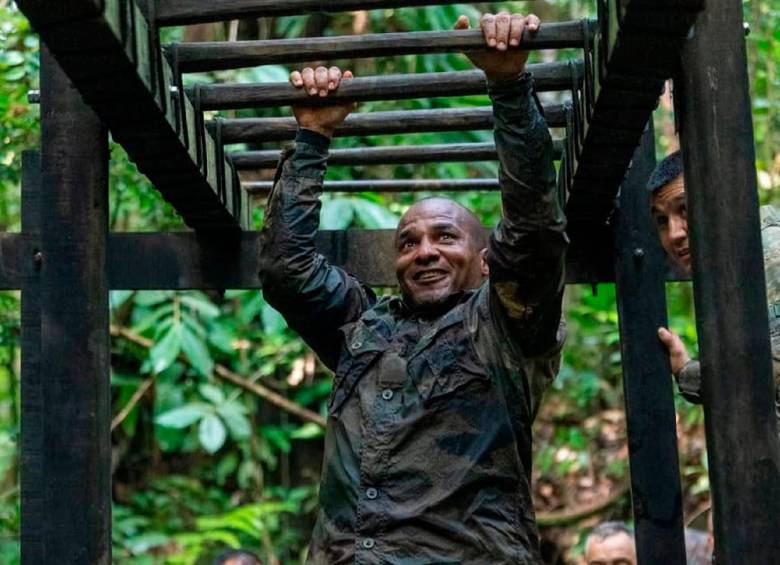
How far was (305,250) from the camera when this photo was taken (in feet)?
12.1

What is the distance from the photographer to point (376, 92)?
10.8 ft

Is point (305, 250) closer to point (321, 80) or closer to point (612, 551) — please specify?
point (321, 80)

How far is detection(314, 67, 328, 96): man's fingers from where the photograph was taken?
3.25 meters

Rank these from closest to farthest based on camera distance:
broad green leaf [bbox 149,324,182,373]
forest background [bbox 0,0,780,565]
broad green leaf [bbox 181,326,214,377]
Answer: broad green leaf [bbox 149,324,182,373] < broad green leaf [bbox 181,326,214,377] < forest background [bbox 0,0,780,565]

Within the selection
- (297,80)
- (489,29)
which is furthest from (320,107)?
(489,29)

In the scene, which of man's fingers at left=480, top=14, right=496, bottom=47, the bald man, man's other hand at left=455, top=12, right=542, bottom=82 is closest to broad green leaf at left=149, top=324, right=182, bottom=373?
the bald man

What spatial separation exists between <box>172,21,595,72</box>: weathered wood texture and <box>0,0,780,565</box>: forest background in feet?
11.4

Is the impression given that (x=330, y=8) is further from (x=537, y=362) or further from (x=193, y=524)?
(x=193, y=524)

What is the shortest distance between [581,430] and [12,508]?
3.77 m

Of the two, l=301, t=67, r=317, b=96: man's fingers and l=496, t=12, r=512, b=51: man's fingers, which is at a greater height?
l=496, t=12, r=512, b=51: man's fingers

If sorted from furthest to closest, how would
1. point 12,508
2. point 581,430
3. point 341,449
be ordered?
point 581,430 < point 12,508 < point 341,449

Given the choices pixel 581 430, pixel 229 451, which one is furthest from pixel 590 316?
pixel 229 451

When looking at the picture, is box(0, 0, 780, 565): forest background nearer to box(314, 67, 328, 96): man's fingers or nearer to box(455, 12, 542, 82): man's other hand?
box(314, 67, 328, 96): man's fingers

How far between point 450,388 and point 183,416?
410 cm
